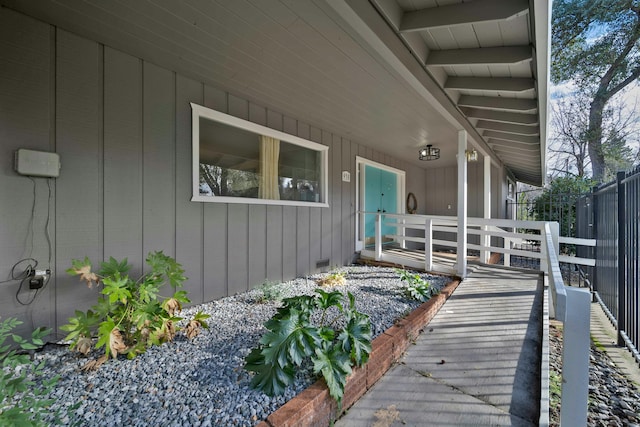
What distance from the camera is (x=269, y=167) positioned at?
12.2ft

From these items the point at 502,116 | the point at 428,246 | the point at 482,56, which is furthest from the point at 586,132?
the point at 482,56

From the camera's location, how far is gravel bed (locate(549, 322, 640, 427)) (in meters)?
1.82

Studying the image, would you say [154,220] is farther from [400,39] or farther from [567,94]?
[567,94]

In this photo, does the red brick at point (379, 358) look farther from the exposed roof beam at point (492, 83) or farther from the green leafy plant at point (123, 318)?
the exposed roof beam at point (492, 83)

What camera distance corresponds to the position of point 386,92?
3133 millimetres

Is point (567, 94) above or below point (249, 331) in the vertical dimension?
above

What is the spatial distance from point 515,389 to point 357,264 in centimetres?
334

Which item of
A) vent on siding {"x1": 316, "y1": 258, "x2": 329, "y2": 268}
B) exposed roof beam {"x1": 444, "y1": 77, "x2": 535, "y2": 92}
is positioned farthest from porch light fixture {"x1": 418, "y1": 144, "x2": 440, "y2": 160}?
vent on siding {"x1": 316, "y1": 258, "x2": 329, "y2": 268}

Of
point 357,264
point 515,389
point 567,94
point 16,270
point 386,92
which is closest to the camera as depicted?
point 515,389

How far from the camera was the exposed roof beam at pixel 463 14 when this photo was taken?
1.81 meters

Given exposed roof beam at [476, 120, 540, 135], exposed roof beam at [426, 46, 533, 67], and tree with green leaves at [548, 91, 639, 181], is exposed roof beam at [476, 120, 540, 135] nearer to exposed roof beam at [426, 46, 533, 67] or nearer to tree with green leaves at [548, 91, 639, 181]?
exposed roof beam at [426, 46, 533, 67]

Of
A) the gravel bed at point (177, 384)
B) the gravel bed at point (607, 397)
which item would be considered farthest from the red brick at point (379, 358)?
the gravel bed at point (607, 397)

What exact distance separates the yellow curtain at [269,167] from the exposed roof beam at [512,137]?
3618mm

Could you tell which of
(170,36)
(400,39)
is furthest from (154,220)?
(400,39)
